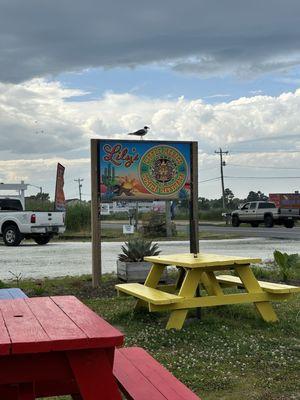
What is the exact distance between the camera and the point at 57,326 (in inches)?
127

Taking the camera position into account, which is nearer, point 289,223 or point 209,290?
point 209,290

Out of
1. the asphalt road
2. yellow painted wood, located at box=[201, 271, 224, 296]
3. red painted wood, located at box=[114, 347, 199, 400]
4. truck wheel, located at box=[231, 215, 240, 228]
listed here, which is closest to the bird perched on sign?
yellow painted wood, located at box=[201, 271, 224, 296]

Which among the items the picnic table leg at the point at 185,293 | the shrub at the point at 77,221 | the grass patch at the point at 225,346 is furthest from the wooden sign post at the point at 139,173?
the shrub at the point at 77,221

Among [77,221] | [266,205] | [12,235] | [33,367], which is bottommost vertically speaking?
[12,235]

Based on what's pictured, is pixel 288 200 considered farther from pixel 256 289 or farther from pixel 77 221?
pixel 256 289

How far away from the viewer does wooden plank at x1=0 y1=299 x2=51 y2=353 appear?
2840 mm

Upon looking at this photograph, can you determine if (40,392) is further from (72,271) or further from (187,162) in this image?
(72,271)

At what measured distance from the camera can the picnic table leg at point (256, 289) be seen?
6938mm

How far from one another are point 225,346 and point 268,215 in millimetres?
35315

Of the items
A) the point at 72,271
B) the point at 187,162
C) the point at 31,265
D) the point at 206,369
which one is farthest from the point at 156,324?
the point at 31,265

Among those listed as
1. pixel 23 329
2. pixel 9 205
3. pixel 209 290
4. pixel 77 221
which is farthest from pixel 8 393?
pixel 77 221

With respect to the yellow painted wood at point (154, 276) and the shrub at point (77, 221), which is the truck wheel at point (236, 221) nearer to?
the shrub at point (77, 221)

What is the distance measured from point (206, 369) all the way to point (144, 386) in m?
1.78

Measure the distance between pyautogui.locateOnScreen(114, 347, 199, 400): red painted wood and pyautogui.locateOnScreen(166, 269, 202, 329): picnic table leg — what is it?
2.30 m
